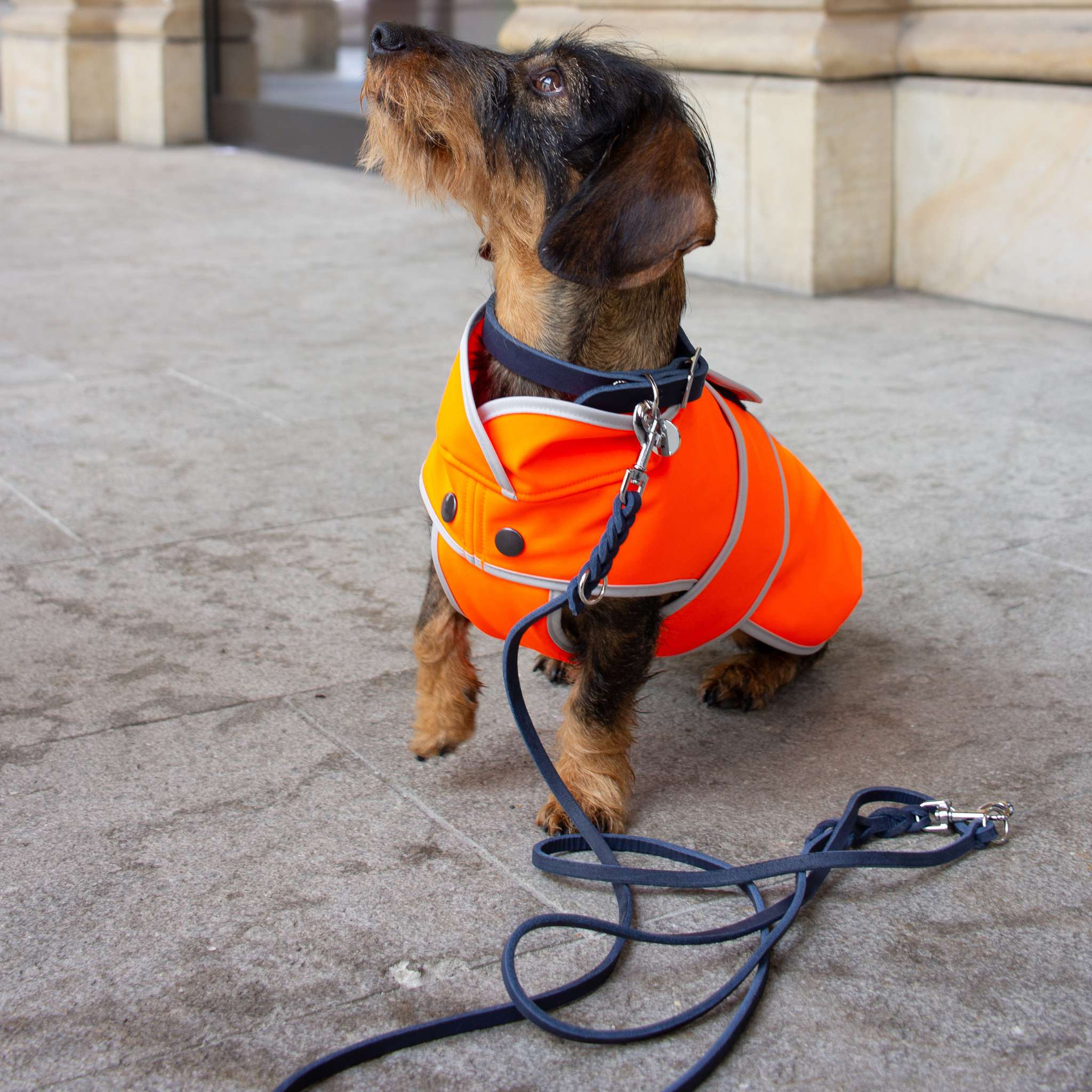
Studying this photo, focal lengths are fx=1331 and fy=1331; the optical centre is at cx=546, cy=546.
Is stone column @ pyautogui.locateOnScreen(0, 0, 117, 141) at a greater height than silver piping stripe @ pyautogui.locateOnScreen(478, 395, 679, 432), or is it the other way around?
stone column @ pyautogui.locateOnScreen(0, 0, 117, 141)

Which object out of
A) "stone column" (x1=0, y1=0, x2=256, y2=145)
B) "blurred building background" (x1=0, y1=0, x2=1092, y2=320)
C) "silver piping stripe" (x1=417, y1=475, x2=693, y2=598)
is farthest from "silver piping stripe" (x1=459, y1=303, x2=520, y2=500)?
"stone column" (x1=0, y1=0, x2=256, y2=145)

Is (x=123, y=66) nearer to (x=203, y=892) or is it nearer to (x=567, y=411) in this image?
(x=567, y=411)

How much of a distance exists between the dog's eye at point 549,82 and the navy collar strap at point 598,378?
492 mm

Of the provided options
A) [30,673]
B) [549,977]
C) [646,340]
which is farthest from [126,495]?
[549,977]

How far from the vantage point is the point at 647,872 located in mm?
2562

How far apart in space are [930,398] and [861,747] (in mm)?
3107

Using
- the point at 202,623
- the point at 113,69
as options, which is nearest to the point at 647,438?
the point at 202,623

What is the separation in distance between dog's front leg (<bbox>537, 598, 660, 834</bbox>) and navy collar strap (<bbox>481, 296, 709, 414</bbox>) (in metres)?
0.42

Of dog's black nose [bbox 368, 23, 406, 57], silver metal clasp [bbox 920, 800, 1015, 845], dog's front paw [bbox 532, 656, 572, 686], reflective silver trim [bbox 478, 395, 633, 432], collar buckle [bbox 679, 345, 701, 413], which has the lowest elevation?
silver metal clasp [bbox 920, 800, 1015, 845]

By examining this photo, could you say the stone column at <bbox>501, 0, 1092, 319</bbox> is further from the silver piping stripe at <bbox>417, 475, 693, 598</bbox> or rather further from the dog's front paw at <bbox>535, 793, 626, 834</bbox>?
the dog's front paw at <bbox>535, 793, 626, 834</bbox>

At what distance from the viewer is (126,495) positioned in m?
4.73

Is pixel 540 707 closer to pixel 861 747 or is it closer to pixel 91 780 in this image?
pixel 861 747

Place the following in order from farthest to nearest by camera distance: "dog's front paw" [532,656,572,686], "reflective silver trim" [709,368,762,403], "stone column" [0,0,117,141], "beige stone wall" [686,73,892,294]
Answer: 1. "stone column" [0,0,117,141]
2. "beige stone wall" [686,73,892,294]
3. "dog's front paw" [532,656,572,686]
4. "reflective silver trim" [709,368,762,403]

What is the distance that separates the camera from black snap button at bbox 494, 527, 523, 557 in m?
2.71
